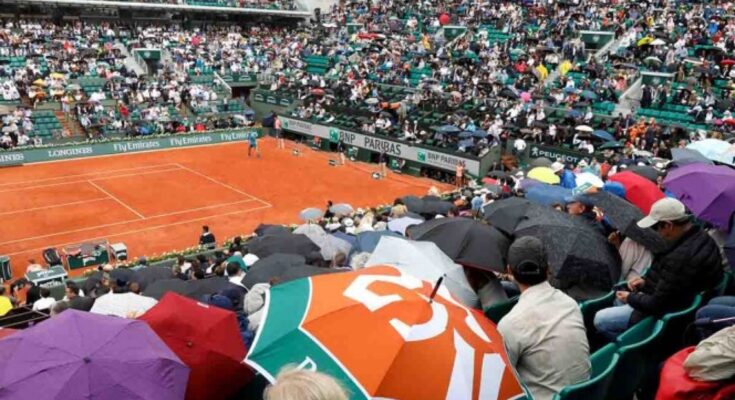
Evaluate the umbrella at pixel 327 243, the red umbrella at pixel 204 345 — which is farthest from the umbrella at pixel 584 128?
the red umbrella at pixel 204 345

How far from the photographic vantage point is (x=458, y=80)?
114 ft

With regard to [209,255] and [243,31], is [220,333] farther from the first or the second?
[243,31]

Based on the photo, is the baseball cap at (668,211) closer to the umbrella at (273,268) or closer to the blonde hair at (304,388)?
the blonde hair at (304,388)

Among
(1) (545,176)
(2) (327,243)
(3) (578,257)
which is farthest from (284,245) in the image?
(3) (578,257)

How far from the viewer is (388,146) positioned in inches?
1188

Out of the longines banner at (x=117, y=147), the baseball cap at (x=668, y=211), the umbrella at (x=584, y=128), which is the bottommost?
the longines banner at (x=117, y=147)

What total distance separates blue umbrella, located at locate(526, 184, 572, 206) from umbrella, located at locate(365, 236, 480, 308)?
5026 millimetres

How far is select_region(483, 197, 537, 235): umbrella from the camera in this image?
830 centimetres

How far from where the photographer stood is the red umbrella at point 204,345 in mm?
5480

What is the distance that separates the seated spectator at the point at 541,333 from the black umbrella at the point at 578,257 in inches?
77.4

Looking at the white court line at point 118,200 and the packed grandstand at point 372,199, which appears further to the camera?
the white court line at point 118,200

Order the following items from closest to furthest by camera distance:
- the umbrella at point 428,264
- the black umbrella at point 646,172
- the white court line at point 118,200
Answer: the umbrella at point 428,264, the black umbrella at point 646,172, the white court line at point 118,200

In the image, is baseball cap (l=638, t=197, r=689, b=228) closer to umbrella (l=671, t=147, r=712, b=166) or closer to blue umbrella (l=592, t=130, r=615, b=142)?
umbrella (l=671, t=147, r=712, b=166)

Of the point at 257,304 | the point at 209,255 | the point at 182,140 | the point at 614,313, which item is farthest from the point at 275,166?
the point at 614,313
